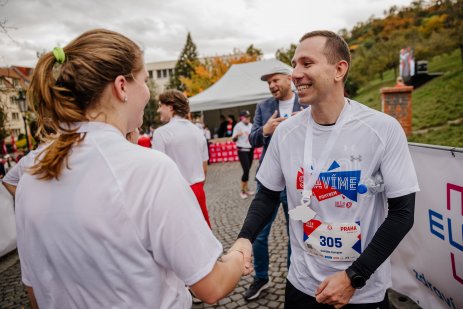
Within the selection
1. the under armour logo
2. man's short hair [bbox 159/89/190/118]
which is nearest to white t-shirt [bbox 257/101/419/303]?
the under armour logo

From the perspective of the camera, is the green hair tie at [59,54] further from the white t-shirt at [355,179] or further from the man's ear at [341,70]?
the man's ear at [341,70]

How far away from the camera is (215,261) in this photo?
103 centimetres

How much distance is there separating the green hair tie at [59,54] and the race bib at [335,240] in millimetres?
1365

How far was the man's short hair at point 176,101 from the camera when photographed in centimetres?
395

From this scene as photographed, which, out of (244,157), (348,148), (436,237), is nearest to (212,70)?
(244,157)

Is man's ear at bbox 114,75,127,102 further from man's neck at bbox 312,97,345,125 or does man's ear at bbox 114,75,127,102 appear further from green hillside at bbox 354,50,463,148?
green hillside at bbox 354,50,463,148

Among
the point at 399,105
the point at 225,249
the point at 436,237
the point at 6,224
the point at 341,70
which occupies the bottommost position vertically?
the point at 225,249

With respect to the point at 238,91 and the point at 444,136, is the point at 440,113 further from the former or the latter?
the point at 238,91

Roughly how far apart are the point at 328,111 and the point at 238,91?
11.9 meters

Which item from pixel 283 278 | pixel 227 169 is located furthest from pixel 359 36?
pixel 283 278

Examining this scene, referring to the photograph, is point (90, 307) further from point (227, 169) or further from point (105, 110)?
point (227, 169)

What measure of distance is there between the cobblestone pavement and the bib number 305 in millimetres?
1808

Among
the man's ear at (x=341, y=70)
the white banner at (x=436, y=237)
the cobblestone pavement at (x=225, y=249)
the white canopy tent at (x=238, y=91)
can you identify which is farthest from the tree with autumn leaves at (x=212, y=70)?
the man's ear at (x=341, y=70)

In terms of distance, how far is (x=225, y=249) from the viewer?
15.2ft
